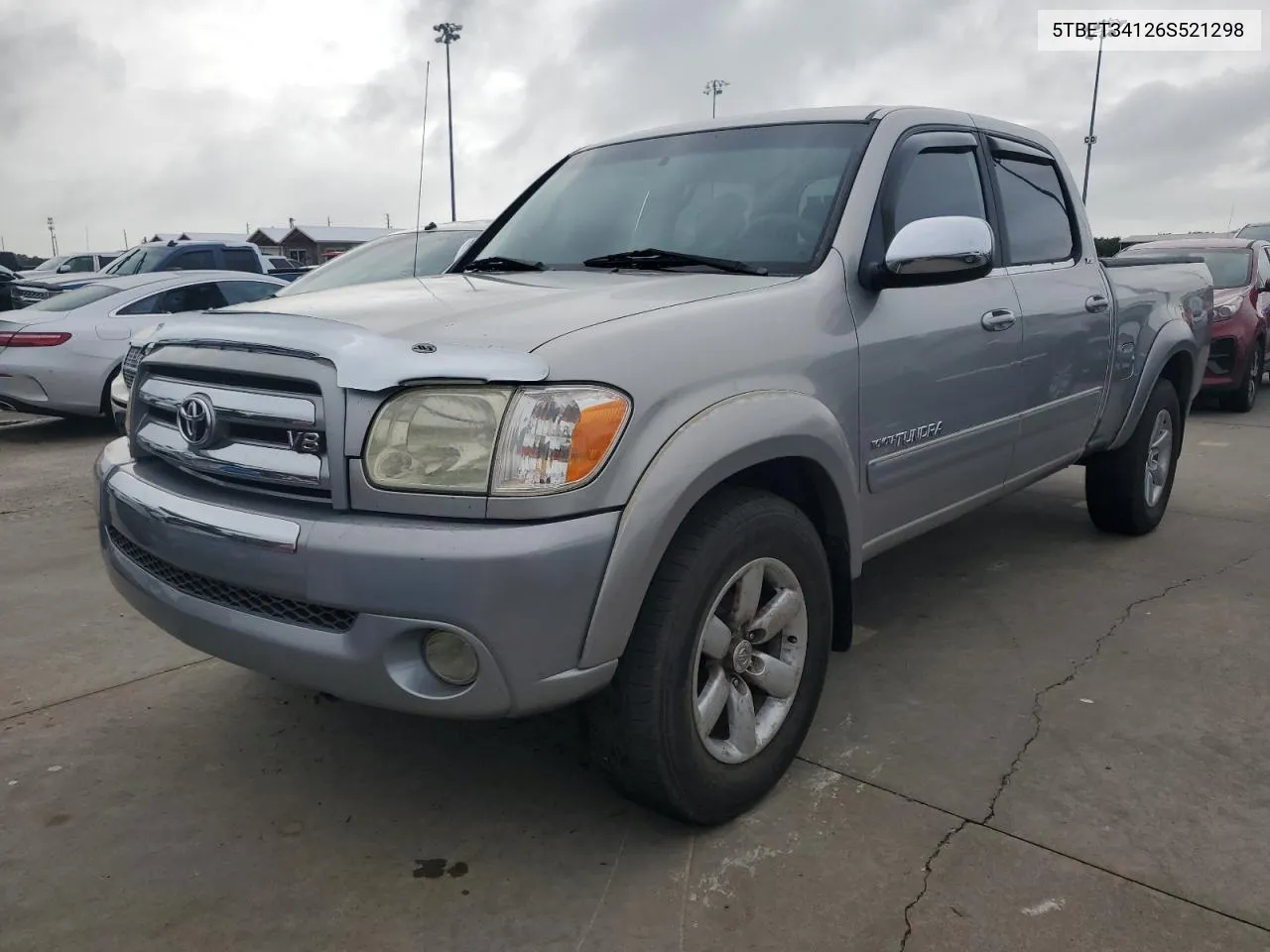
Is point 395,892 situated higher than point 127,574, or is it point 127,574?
point 127,574

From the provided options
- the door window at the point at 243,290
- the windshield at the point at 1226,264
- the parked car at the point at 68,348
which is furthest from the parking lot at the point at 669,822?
the windshield at the point at 1226,264

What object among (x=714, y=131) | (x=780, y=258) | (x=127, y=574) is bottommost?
(x=127, y=574)

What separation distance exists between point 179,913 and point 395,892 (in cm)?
46

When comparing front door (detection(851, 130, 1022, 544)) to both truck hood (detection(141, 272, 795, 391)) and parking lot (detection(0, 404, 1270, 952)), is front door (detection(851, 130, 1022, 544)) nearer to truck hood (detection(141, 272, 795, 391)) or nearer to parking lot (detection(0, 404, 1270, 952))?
truck hood (detection(141, 272, 795, 391))

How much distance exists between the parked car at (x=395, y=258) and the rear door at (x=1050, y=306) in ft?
11.2

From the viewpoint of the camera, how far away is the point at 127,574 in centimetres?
260

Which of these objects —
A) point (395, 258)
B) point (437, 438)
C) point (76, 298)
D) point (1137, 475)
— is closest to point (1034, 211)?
point (1137, 475)

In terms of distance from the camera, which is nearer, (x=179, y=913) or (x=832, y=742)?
(x=179, y=913)

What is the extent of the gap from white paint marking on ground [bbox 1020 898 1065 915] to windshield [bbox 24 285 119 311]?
8.74m

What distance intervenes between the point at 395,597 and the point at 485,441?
0.35 meters

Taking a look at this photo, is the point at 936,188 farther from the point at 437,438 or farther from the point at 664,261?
the point at 437,438

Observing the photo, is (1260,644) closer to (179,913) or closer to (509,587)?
(509,587)

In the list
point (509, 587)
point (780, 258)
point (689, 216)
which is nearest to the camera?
point (509, 587)

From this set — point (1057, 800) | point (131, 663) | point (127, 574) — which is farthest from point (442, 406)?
point (131, 663)
